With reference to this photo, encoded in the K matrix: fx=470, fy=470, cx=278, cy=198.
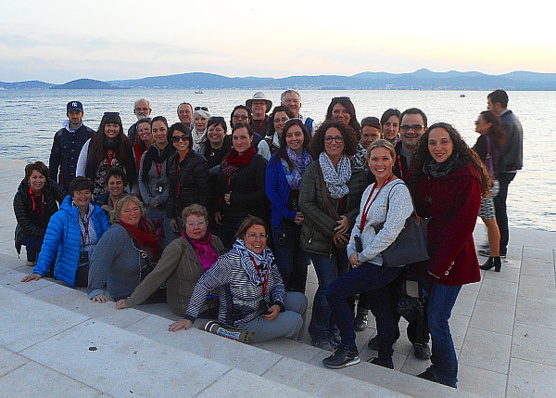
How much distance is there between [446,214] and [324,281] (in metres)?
1.15

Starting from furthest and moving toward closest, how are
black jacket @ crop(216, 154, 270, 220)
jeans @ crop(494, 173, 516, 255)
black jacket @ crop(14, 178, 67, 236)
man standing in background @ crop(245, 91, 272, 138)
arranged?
man standing in background @ crop(245, 91, 272, 138) → jeans @ crop(494, 173, 516, 255) → black jacket @ crop(14, 178, 67, 236) → black jacket @ crop(216, 154, 270, 220)

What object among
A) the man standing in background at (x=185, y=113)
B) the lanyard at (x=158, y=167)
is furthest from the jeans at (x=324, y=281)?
the man standing in background at (x=185, y=113)

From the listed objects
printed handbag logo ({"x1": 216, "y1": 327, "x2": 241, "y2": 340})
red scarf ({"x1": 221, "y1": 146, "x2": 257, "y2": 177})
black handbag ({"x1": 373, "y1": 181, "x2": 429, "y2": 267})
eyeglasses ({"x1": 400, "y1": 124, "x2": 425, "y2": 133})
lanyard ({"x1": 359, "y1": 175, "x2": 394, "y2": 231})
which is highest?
eyeglasses ({"x1": 400, "y1": 124, "x2": 425, "y2": 133})

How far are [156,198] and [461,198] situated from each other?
3.18 m

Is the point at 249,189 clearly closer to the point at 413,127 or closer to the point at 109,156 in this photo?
the point at 413,127

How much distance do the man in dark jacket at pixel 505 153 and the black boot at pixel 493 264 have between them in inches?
18.7

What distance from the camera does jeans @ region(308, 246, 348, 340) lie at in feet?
12.4

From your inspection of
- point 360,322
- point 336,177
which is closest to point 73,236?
point 336,177

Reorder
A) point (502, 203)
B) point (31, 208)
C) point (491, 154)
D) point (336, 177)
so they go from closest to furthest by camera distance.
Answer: point (336, 177)
point (31, 208)
point (491, 154)
point (502, 203)

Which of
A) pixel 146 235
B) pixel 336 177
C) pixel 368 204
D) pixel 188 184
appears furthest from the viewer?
pixel 188 184

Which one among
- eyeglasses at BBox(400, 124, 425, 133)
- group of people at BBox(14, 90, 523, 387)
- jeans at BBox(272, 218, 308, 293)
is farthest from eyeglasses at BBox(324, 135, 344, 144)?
jeans at BBox(272, 218, 308, 293)

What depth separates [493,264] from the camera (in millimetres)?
5742

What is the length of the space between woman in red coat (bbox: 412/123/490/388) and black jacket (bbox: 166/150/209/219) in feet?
7.26

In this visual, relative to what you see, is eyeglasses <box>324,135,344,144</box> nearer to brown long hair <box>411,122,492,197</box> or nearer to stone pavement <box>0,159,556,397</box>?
brown long hair <box>411,122,492,197</box>
